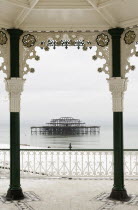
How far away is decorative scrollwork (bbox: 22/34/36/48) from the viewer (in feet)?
19.9

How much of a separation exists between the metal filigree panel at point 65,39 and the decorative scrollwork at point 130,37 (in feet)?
1.04

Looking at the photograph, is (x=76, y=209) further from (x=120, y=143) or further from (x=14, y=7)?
(x=14, y=7)

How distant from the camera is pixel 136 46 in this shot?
600 cm

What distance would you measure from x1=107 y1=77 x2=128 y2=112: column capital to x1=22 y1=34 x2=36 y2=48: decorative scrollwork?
158 centimetres

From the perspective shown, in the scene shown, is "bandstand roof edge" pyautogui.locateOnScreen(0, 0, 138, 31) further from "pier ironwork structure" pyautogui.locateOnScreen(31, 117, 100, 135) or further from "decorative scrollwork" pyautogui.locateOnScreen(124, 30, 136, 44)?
"pier ironwork structure" pyautogui.locateOnScreen(31, 117, 100, 135)

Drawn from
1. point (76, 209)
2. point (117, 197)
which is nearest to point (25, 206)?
point (76, 209)

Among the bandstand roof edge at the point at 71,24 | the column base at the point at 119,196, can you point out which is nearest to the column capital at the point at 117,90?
the bandstand roof edge at the point at 71,24

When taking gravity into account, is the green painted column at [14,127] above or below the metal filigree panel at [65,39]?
below

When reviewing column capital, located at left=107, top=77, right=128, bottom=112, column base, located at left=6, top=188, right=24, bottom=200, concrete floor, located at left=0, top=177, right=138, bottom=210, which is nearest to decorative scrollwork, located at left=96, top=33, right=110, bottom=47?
column capital, located at left=107, top=77, right=128, bottom=112

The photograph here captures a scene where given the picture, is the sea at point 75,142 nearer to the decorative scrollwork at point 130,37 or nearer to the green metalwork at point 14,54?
the green metalwork at point 14,54

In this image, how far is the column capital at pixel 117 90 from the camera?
19.4 feet

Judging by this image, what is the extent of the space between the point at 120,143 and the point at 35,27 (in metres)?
2.63

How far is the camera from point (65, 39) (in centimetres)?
625

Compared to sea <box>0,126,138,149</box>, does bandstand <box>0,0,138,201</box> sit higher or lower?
higher
